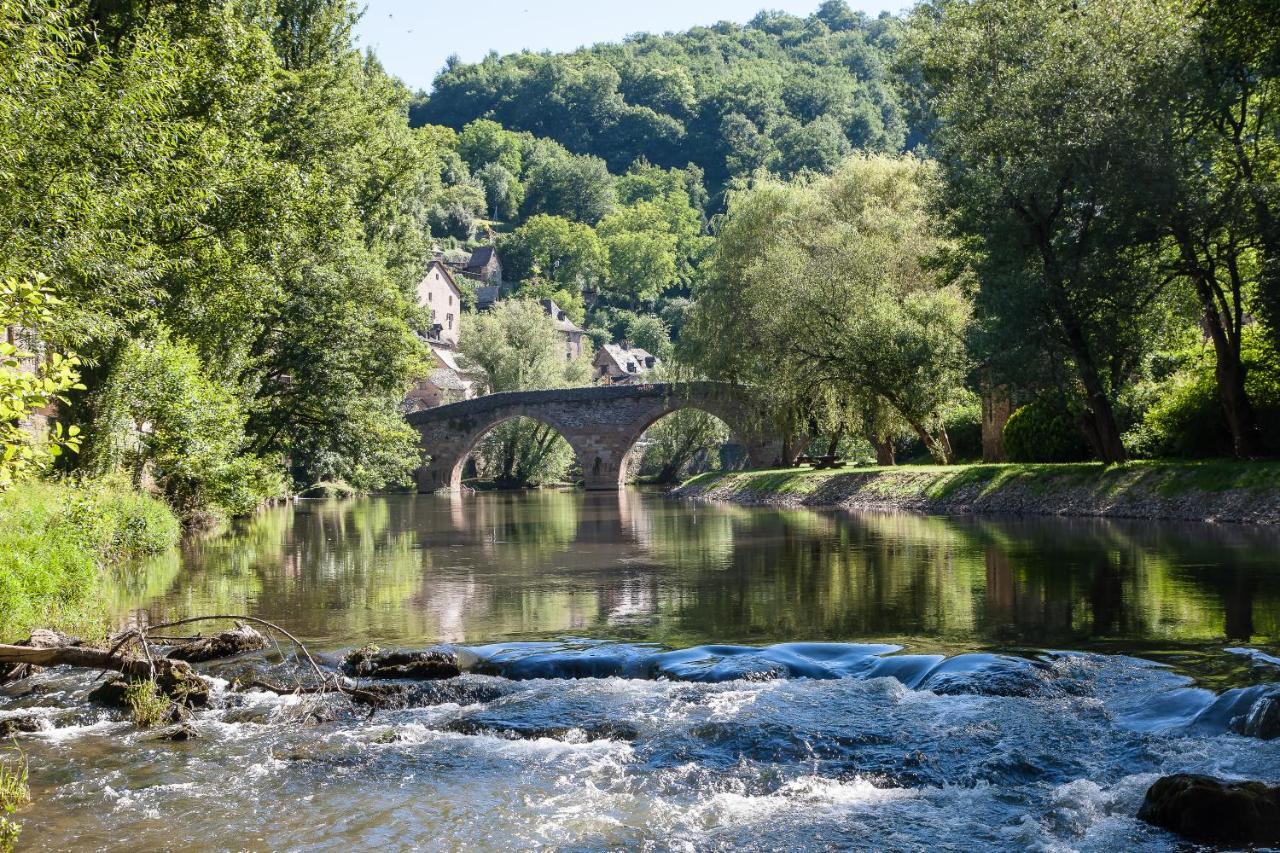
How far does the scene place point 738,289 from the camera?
36844mm

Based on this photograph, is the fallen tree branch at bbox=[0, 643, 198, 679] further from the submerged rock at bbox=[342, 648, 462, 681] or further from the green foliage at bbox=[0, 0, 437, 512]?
the green foliage at bbox=[0, 0, 437, 512]

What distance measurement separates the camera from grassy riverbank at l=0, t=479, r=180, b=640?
9.29m

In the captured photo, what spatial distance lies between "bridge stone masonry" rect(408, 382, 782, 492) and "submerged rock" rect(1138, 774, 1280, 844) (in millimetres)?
40702

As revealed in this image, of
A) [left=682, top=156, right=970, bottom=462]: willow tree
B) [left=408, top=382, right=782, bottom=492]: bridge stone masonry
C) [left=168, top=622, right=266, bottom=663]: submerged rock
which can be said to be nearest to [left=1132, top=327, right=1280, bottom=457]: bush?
[left=682, top=156, right=970, bottom=462]: willow tree

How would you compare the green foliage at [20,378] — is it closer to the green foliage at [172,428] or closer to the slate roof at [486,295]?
the green foliage at [172,428]

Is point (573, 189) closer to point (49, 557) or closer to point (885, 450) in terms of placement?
point (885, 450)

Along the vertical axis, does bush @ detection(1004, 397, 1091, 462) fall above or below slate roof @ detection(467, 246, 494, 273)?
below

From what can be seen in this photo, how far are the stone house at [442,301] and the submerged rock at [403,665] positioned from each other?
223ft

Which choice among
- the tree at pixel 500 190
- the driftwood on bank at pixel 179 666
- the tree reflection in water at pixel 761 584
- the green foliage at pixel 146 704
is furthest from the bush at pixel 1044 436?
the tree at pixel 500 190

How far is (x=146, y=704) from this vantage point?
7.56 meters

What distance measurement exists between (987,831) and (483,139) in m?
129

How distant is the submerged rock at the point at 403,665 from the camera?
8.62m

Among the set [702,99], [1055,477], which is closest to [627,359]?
[702,99]

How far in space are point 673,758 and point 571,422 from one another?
44.6 m
